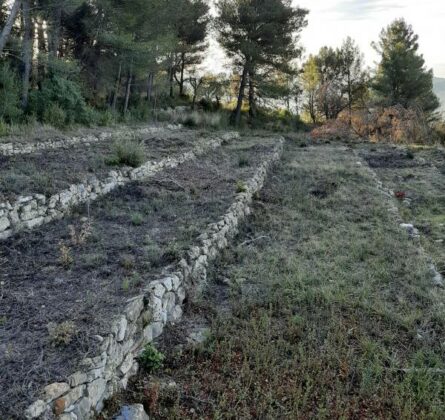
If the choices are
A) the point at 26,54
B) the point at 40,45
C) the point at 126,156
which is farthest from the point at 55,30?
the point at 126,156

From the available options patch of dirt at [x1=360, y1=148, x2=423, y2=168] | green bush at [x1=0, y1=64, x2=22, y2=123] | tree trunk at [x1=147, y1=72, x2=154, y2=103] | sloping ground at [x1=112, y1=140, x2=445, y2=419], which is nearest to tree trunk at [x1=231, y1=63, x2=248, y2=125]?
tree trunk at [x1=147, y1=72, x2=154, y2=103]

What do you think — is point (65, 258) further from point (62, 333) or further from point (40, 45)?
point (40, 45)

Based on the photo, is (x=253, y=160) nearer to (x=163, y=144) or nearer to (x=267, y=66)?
(x=163, y=144)

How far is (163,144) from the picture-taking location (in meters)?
13.6

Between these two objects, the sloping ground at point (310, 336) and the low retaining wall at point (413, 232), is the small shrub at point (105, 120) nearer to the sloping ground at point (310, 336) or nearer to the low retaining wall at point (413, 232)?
the low retaining wall at point (413, 232)

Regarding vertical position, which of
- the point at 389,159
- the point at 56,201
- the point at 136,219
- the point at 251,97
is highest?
the point at 251,97

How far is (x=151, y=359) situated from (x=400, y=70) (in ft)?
103

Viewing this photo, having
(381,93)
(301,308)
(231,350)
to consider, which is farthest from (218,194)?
(381,93)

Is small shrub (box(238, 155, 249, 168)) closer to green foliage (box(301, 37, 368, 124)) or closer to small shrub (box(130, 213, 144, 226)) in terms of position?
small shrub (box(130, 213, 144, 226))

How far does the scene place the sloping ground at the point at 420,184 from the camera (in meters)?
8.14

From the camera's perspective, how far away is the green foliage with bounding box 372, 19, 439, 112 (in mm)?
29938

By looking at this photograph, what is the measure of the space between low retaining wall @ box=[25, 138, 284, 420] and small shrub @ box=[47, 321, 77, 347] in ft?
0.98

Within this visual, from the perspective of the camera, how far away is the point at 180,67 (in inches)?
1186

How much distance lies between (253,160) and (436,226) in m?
6.05
